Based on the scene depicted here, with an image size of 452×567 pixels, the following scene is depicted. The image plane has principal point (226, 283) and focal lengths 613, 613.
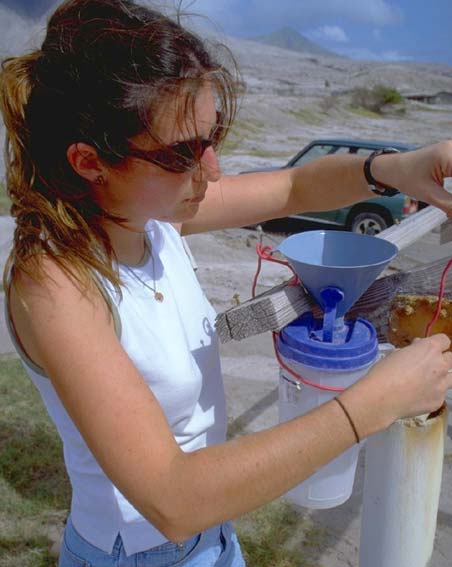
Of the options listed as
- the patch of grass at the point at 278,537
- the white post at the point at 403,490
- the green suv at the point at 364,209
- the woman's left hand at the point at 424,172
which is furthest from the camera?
the green suv at the point at 364,209

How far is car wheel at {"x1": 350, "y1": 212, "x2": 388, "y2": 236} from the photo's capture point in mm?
8961

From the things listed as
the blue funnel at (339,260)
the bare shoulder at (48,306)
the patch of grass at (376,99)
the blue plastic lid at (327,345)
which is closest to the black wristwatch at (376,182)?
the blue funnel at (339,260)

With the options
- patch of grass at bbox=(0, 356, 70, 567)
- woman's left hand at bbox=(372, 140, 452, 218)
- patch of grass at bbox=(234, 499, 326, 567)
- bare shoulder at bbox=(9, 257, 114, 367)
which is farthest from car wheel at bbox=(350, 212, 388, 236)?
bare shoulder at bbox=(9, 257, 114, 367)

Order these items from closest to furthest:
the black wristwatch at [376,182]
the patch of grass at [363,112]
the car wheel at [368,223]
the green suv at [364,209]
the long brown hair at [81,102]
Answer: the long brown hair at [81,102]
the black wristwatch at [376,182]
the green suv at [364,209]
the car wheel at [368,223]
the patch of grass at [363,112]

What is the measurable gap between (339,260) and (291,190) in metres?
A: 0.40

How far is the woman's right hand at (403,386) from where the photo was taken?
1064mm

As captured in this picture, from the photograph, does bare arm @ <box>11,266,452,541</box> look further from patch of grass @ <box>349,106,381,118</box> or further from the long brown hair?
patch of grass @ <box>349,106,381,118</box>

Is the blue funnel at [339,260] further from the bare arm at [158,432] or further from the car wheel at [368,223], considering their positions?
the car wheel at [368,223]

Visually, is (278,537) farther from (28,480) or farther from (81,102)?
(81,102)

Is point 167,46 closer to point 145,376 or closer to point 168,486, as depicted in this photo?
point 145,376

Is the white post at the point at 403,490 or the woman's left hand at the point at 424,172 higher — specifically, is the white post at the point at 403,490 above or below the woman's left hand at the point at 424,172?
below

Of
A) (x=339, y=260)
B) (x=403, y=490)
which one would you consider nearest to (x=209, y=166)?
(x=339, y=260)

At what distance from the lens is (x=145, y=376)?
4.07 ft

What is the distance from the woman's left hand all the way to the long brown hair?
0.54 metres
